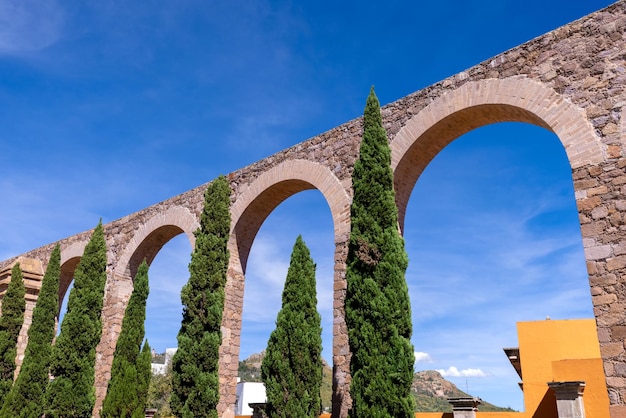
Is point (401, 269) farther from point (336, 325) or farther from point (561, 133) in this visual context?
point (561, 133)

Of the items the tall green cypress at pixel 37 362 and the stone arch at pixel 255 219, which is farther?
the tall green cypress at pixel 37 362

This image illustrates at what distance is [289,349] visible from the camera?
827 centimetres

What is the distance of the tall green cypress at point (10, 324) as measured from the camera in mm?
13492

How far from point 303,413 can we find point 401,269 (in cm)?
279

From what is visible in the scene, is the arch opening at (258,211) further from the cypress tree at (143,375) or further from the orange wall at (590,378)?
the orange wall at (590,378)

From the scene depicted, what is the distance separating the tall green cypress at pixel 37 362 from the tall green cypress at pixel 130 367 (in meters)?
2.51

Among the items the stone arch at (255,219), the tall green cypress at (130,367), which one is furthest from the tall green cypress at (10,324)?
the stone arch at (255,219)

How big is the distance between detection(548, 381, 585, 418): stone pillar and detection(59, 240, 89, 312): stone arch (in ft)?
39.3

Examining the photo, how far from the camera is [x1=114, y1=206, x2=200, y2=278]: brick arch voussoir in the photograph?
12.5 meters

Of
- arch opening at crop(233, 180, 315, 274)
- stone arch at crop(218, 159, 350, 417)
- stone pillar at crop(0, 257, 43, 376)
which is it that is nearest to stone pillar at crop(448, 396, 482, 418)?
stone arch at crop(218, 159, 350, 417)

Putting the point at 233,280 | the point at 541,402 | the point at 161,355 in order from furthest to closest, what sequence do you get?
the point at 161,355, the point at 233,280, the point at 541,402

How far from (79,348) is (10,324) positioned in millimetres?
4107

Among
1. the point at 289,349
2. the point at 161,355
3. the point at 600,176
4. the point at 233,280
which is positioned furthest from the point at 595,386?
the point at 161,355

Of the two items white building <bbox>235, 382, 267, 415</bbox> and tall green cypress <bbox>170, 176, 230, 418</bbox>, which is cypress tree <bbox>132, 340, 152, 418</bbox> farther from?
white building <bbox>235, 382, 267, 415</bbox>
